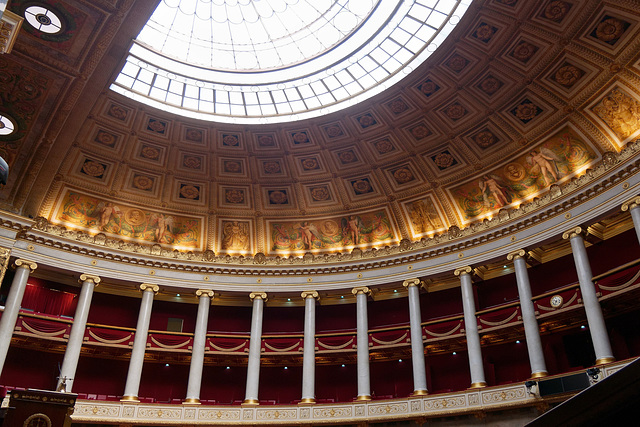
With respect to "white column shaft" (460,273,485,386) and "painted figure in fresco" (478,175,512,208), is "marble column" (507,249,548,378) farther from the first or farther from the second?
"painted figure in fresco" (478,175,512,208)

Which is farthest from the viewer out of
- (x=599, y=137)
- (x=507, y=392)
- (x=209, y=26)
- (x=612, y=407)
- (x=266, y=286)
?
(x=266, y=286)

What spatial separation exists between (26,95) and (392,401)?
2039 cm

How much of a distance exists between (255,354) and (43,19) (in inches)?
669

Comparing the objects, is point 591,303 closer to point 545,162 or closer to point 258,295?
point 545,162

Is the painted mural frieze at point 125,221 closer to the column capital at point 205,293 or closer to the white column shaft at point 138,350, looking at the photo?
the column capital at point 205,293

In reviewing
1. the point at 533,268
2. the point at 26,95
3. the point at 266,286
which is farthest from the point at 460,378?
the point at 26,95

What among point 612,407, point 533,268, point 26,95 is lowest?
point 612,407

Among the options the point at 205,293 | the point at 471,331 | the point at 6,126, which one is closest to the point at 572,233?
the point at 471,331

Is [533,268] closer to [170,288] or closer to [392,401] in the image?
[392,401]

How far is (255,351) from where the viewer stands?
25.2 m

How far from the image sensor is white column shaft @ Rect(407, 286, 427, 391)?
73.5 feet

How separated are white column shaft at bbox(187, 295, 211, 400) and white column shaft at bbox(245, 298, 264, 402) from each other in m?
2.30

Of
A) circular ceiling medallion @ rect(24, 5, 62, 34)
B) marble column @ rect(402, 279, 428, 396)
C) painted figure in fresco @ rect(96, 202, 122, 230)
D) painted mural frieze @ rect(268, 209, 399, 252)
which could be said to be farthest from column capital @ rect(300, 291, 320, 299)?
circular ceiling medallion @ rect(24, 5, 62, 34)

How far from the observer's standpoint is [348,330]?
2638 centimetres
